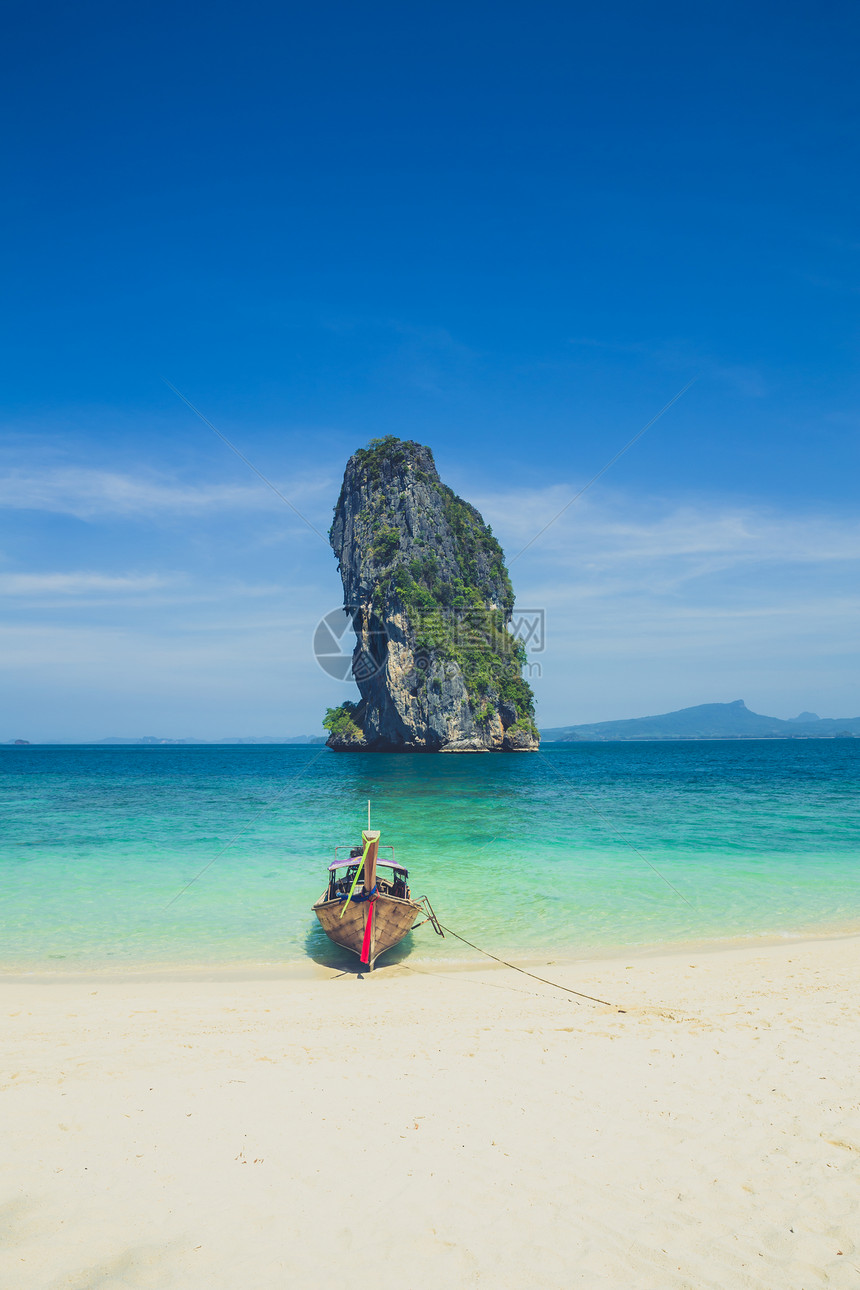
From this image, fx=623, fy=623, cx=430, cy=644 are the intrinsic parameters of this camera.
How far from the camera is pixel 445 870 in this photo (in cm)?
1598

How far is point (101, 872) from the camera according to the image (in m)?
15.8

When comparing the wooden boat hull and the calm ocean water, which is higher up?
the wooden boat hull

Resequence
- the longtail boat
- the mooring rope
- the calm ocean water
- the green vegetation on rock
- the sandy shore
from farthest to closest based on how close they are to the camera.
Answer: the green vegetation on rock, the calm ocean water, the longtail boat, the mooring rope, the sandy shore

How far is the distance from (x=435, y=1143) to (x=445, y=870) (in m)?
11.3

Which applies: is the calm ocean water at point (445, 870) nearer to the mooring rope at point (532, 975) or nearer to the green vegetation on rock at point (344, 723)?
the mooring rope at point (532, 975)

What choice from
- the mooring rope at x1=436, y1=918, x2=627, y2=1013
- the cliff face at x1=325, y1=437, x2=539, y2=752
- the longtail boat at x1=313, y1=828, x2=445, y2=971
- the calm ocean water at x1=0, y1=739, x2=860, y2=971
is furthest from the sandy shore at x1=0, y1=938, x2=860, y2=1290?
the cliff face at x1=325, y1=437, x2=539, y2=752

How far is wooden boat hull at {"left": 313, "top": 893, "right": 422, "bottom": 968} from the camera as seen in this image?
973cm

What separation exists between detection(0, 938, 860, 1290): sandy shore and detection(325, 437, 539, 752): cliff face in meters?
61.8

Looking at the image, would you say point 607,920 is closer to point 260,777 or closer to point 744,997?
point 744,997

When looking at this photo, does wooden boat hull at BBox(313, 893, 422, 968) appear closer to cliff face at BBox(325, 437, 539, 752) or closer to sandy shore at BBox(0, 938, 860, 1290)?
sandy shore at BBox(0, 938, 860, 1290)

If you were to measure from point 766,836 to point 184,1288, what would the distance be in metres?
21.0

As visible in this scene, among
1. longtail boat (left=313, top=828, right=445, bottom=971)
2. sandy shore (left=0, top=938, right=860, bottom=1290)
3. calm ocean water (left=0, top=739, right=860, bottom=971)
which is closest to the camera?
sandy shore (left=0, top=938, right=860, bottom=1290)

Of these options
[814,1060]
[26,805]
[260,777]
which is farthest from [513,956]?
[260,777]

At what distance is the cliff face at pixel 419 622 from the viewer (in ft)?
230
